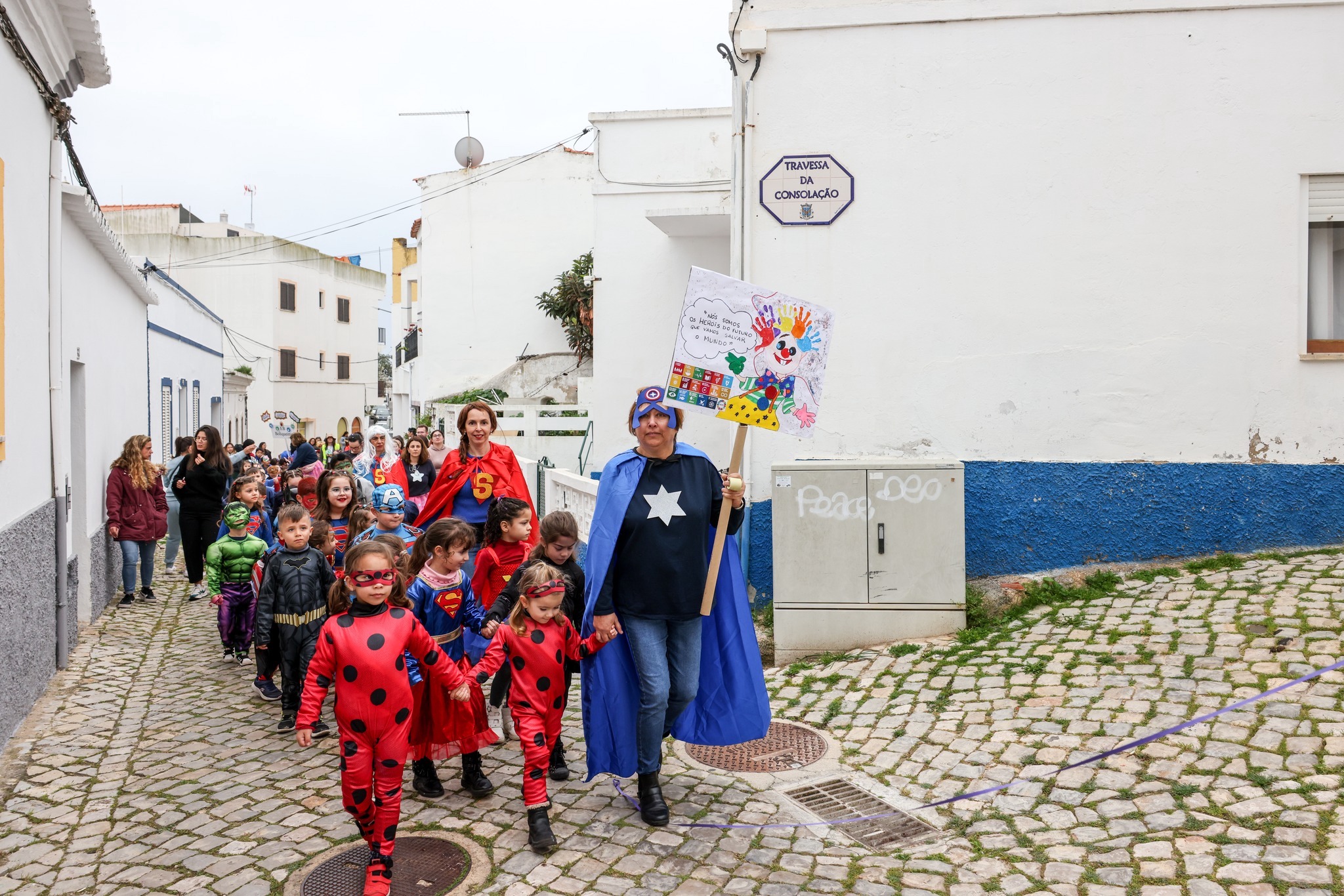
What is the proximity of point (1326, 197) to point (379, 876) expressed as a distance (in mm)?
7667

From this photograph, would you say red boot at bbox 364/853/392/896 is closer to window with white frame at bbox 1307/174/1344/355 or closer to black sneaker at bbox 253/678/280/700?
black sneaker at bbox 253/678/280/700

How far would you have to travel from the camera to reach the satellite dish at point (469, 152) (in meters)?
28.5

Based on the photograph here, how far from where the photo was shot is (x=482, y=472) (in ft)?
20.9

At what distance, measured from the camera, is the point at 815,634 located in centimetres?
698

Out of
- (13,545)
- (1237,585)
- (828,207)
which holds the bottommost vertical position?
(1237,585)

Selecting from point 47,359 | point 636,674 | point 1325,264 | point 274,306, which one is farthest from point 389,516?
point 274,306

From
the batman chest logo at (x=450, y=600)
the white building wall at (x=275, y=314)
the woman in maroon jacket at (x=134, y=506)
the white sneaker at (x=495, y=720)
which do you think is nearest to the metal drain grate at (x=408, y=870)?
the batman chest logo at (x=450, y=600)

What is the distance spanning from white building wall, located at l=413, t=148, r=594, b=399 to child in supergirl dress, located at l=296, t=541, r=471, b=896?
23039 mm

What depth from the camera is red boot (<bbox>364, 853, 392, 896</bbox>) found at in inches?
151

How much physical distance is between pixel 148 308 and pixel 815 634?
41.0 feet

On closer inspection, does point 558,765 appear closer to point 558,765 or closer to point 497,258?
point 558,765

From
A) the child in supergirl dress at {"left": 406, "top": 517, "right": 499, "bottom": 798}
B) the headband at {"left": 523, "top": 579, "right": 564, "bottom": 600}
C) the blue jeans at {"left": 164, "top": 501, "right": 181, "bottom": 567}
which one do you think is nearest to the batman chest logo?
the child in supergirl dress at {"left": 406, "top": 517, "right": 499, "bottom": 798}

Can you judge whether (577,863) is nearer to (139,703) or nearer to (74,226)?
(139,703)

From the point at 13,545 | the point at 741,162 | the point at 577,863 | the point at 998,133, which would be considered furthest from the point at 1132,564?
the point at 13,545
